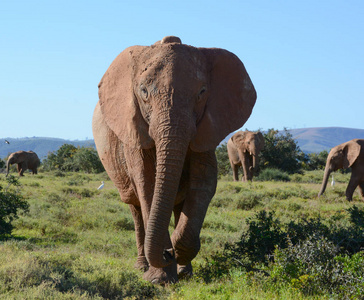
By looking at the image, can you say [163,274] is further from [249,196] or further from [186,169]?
[249,196]

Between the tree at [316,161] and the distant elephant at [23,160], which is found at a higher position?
the tree at [316,161]

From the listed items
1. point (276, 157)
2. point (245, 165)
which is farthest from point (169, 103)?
point (276, 157)

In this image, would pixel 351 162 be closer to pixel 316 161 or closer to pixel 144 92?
pixel 144 92

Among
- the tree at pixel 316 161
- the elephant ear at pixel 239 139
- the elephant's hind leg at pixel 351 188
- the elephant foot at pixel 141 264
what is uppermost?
the elephant ear at pixel 239 139

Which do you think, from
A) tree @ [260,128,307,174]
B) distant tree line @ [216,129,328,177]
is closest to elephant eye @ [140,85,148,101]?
distant tree line @ [216,129,328,177]

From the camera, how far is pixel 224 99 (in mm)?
6590

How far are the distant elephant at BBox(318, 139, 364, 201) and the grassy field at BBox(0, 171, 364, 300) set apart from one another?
46cm

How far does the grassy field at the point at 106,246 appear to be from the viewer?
5562 mm

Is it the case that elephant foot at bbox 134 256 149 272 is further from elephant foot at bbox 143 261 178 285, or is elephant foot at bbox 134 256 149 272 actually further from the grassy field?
elephant foot at bbox 143 261 178 285

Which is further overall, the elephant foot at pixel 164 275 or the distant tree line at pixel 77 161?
the distant tree line at pixel 77 161

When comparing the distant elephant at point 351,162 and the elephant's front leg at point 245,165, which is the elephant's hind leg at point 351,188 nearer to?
the distant elephant at point 351,162

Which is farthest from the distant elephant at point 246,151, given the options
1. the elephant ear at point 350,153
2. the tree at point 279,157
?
the elephant ear at point 350,153

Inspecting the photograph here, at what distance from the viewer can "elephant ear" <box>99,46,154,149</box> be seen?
6.16 m

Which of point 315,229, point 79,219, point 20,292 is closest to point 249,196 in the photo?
point 79,219
